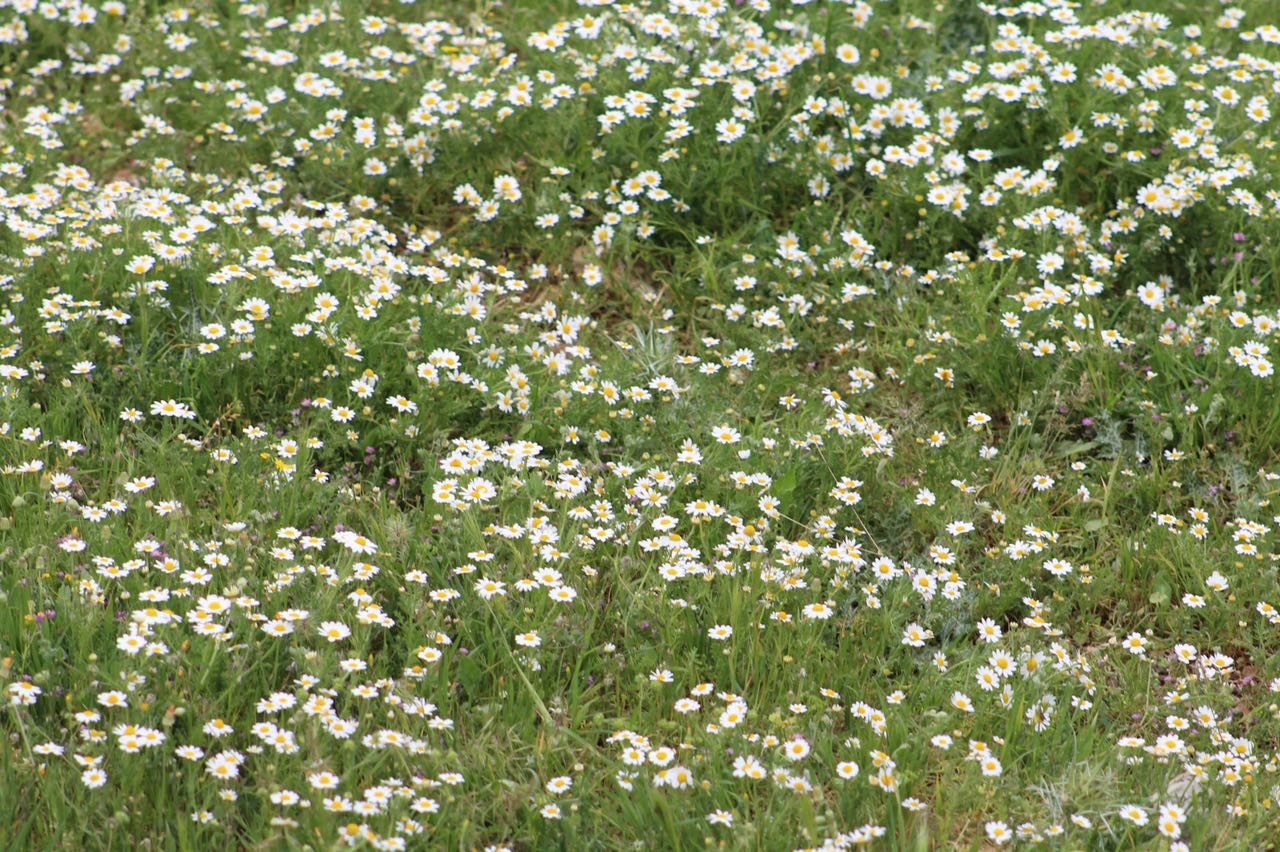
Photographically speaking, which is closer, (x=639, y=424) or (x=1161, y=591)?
(x=1161, y=591)

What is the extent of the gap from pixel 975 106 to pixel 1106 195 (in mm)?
624

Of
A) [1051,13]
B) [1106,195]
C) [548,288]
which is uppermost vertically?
[1051,13]

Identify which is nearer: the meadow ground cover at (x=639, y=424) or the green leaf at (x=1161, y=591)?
the meadow ground cover at (x=639, y=424)

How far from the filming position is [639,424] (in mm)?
4441

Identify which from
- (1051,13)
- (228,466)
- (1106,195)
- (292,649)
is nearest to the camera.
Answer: (292,649)

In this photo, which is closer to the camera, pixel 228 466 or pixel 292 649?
pixel 292 649

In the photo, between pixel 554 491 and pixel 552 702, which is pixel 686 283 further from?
pixel 552 702

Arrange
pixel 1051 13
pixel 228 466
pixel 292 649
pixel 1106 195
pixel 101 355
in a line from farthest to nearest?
pixel 1051 13 → pixel 1106 195 → pixel 101 355 → pixel 228 466 → pixel 292 649

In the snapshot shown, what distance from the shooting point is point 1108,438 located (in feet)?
14.8

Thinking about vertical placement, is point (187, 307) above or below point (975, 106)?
below

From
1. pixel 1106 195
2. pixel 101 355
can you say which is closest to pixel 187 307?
pixel 101 355

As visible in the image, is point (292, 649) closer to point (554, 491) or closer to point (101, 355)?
point (554, 491)

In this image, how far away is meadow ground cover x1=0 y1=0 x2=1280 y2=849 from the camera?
3111mm

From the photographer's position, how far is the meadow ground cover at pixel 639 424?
10.2 feet
